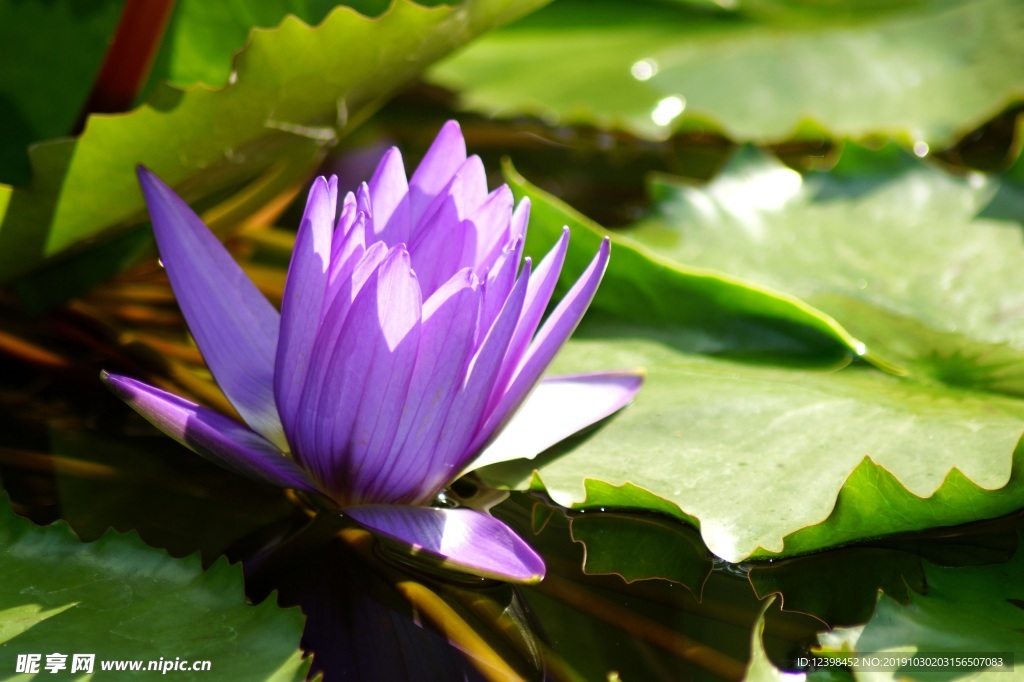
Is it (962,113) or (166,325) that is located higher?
(166,325)

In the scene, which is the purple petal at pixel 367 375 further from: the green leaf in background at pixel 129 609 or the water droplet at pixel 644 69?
the water droplet at pixel 644 69

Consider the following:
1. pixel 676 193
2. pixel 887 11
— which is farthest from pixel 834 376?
pixel 887 11

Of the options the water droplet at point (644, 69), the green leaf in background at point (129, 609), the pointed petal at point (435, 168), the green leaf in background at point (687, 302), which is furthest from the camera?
the water droplet at point (644, 69)

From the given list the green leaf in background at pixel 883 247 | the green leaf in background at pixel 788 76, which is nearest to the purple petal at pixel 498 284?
the green leaf in background at pixel 883 247

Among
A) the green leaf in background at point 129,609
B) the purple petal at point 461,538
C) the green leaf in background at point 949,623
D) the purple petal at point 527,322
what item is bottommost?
the green leaf in background at point 949,623

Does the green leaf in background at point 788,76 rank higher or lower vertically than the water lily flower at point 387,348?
lower

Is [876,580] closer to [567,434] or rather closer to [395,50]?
[567,434]

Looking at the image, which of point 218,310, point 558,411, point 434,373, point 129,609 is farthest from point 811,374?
point 129,609
